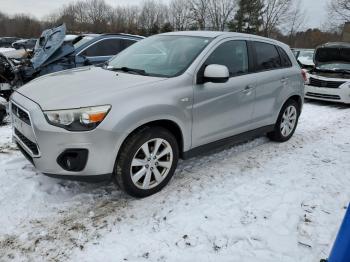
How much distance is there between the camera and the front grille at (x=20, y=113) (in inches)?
124

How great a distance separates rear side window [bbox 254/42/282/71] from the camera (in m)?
4.62

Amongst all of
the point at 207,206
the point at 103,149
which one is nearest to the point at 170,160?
the point at 207,206

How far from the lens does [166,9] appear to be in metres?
59.0

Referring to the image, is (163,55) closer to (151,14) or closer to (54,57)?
(54,57)

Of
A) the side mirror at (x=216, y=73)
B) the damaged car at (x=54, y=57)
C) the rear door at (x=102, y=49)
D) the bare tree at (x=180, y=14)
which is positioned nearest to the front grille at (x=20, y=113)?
the side mirror at (x=216, y=73)

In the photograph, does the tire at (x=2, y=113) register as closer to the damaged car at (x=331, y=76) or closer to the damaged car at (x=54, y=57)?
the damaged car at (x=54, y=57)

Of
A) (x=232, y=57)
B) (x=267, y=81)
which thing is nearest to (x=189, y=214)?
(x=232, y=57)

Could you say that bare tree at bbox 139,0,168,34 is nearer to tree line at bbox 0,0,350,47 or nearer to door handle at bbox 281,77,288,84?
tree line at bbox 0,0,350,47

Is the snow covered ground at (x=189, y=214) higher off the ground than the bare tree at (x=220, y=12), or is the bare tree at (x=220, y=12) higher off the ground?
the bare tree at (x=220, y=12)

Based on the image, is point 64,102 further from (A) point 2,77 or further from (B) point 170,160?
(A) point 2,77

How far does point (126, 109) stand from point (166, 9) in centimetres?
6011

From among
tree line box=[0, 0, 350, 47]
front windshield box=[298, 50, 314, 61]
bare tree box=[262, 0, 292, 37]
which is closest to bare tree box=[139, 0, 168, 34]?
tree line box=[0, 0, 350, 47]

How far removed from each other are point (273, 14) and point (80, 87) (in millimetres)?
45496

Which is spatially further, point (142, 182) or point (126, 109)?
point (142, 182)
